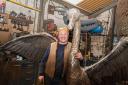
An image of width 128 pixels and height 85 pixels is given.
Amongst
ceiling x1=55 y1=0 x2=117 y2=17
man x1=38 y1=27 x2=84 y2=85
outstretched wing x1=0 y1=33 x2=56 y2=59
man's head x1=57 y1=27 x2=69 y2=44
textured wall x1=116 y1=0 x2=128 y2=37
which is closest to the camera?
man's head x1=57 y1=27 x2=69 y2=44

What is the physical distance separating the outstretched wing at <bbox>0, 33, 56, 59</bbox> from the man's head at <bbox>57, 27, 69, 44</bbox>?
111 centimetres

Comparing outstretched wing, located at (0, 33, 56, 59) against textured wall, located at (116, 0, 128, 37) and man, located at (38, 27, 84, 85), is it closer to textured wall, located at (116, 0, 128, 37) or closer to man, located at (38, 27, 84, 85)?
man, located at (38, 27, 84, 85)

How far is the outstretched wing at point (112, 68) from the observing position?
357 cm

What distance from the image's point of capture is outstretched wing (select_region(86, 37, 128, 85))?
3.57m

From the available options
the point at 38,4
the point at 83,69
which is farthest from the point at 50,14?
the point at 83,69

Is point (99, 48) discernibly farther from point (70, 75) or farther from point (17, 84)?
point (70, 75)

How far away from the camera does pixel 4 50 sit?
15.3 ft

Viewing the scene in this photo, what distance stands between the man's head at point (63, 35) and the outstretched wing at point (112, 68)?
1.86 ft

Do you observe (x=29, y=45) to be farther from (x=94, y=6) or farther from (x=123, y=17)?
(x=94, y=6)

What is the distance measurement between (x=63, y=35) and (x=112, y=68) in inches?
34.8

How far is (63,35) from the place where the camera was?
3375 millimetres

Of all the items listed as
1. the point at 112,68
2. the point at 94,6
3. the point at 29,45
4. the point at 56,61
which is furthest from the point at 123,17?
the point at 94,6

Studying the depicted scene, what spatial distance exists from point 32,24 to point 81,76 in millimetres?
4259

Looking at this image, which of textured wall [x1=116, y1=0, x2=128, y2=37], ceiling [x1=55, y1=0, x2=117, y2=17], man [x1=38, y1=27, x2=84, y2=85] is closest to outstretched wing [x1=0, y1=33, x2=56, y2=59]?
man [x1=38, y1=27, x2=84, y2=85]
